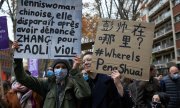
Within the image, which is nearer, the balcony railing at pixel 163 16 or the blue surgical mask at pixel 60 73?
the blue surgical mask at pixel 60 73

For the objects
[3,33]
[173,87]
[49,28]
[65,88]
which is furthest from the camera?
[173,87]

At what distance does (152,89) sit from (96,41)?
1723 mm

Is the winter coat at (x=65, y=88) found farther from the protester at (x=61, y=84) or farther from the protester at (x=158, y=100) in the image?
the protester at (x=158, y=100)

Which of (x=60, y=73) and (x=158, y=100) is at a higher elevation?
(x=60, y=73)

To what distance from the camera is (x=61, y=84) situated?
4.79 meters

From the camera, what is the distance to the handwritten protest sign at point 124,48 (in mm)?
4879

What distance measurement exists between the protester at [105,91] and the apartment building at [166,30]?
172ft

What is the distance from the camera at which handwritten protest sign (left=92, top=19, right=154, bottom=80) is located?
488 cm

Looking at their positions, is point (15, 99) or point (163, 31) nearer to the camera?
point (15, 99)

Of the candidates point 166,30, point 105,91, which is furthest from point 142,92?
point 166,30

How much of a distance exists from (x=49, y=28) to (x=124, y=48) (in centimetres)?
94

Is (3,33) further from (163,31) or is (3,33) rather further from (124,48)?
Result: (163,31)

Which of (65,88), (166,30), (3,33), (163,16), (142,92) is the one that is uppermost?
(163,16)

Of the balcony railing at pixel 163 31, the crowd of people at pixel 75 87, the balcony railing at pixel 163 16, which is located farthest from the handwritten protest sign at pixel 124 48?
the balcony railing at pixel 163 31
